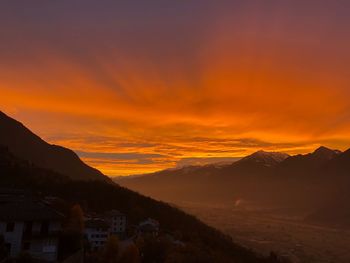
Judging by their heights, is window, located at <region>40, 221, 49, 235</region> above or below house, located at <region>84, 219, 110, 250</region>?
above

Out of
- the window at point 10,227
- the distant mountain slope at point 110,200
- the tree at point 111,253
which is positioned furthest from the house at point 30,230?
the distant mountain slope at point 110,200

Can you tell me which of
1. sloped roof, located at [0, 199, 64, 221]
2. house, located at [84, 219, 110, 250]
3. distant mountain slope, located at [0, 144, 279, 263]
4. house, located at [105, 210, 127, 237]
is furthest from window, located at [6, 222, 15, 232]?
distant mountain slope, located at [0, 144, 279, 263]

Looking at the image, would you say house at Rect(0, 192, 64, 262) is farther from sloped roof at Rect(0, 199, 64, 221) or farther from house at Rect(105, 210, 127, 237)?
house at Rect(105, 210, 127, 237)

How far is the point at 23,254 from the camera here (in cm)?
3259

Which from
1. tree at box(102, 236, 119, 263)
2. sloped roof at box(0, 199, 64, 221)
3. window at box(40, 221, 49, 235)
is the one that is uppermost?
sloped roof at box(0, 199, 64, 221)

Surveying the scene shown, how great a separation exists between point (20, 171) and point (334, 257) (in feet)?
424

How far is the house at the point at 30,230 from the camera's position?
114 ft

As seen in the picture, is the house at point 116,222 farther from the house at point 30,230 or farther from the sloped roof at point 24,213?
the sloped roof at point 24,213

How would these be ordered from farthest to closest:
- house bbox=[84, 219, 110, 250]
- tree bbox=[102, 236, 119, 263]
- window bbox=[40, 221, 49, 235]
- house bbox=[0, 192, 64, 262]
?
house bbox=[84, 219, 110, 250], tree bbox=[102, 236, 119, 263], window bbox=[40, 221, 49, 235], house bbox=[0, 192, 64, 262]

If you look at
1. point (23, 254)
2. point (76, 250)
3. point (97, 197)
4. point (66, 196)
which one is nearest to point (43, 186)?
point (66, 196)

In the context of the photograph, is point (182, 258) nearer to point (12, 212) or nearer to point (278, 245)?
point (12, 212)

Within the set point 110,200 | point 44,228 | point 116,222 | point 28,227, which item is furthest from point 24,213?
point 110,200

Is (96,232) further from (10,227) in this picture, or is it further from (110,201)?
(110,201)

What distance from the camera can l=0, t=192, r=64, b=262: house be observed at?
34.8 metres
